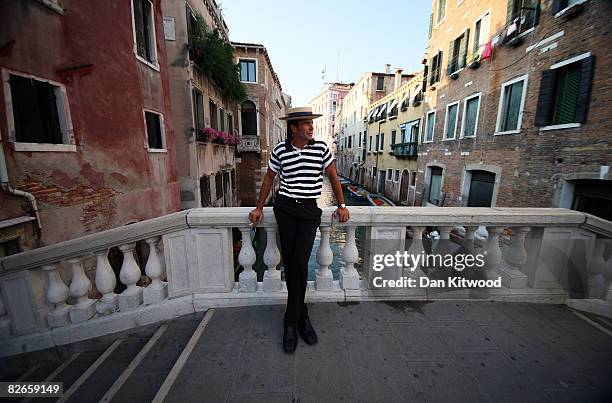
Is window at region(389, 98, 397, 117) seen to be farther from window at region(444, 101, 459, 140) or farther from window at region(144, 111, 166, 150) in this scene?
window at region(144, 111, 166, 150)

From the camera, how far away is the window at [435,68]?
12.7m

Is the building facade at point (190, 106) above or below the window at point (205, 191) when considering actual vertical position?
above

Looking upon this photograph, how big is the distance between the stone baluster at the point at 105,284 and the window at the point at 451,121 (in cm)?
1288

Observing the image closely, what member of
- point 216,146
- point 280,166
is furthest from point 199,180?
point 280,166

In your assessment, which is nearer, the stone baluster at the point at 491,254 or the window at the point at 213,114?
the stone baluster at the point at 491,254

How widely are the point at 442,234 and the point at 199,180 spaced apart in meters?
7.99

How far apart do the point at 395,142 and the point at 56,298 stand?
19877 mm

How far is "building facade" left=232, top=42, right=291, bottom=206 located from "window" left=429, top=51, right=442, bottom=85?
8771 mm

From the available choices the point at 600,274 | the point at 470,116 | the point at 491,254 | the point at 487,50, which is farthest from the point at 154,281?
the point at 470,116

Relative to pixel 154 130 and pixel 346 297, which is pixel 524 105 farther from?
pixel 154 130

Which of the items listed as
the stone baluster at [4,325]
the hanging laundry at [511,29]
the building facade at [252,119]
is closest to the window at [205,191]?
the building facade at [252,119]

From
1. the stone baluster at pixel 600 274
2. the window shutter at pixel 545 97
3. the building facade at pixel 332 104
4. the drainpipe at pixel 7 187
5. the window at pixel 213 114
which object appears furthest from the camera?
the building facade at pixel 332 104

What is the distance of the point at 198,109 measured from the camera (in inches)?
352

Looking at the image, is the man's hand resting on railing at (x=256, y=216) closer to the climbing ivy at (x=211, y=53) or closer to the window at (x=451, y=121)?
the climbing ivy at (x=211, y=53)
